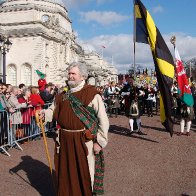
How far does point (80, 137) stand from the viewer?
4469mm

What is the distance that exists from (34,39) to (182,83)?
168 feet

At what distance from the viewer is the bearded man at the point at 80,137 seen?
4438 millimetres

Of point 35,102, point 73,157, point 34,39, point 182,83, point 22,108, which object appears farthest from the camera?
point 34,39

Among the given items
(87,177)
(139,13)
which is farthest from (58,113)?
(139,13)

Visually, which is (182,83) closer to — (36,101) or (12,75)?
(36,101)

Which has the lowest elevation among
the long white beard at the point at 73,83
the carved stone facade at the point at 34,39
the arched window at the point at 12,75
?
the long white beard at the point at 73,83

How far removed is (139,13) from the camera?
26.2ft

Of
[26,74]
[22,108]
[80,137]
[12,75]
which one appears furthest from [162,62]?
[12,75]

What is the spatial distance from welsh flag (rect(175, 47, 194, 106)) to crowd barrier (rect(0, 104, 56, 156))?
15.6 feet

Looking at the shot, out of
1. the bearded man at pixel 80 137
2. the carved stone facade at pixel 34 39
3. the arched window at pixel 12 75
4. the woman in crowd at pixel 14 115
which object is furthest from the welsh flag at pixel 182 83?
the arched window at pixel 12 75

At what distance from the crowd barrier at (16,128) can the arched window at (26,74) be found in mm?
47971

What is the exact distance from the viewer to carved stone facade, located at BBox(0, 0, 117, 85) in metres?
58.7

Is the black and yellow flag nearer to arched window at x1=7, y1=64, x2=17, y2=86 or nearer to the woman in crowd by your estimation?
the woman in crowd

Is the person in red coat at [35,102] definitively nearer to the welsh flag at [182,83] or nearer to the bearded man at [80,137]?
the welsh flag at [182,83]
